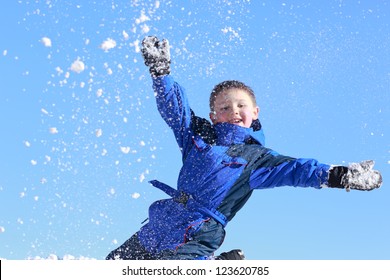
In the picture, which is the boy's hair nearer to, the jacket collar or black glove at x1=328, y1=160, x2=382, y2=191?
the jacket collar

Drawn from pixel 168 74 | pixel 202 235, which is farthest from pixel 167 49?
pixel 202 235

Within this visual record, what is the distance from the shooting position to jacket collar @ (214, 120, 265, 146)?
673 cm

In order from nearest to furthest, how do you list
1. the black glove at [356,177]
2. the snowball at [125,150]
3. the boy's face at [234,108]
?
1. the black glove at [356,177]
2. the boy's face at [234,108]
3. the snowball at [125,150]

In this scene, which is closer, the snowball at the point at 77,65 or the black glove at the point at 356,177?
the black glove at the point at 356,177

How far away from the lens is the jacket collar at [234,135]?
22.1 ft

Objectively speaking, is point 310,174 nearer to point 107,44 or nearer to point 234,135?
point 234,135

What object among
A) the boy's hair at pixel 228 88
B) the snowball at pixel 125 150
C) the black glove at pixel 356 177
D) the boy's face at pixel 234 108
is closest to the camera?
the black glove at pixel 356 177

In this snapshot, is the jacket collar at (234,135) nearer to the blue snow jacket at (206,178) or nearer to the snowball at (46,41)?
the blue snow jacket at (206,178)

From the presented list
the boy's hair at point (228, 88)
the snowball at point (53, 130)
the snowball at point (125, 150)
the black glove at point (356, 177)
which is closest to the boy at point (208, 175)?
the black glove at point (356, 177)

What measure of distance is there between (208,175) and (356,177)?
1482mm

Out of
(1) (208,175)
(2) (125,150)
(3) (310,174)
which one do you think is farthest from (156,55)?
(3) (310,174)

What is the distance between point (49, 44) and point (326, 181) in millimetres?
3498

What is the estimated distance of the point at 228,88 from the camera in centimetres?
720

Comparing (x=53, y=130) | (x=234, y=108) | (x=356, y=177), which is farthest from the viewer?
(x=53, y=130)
